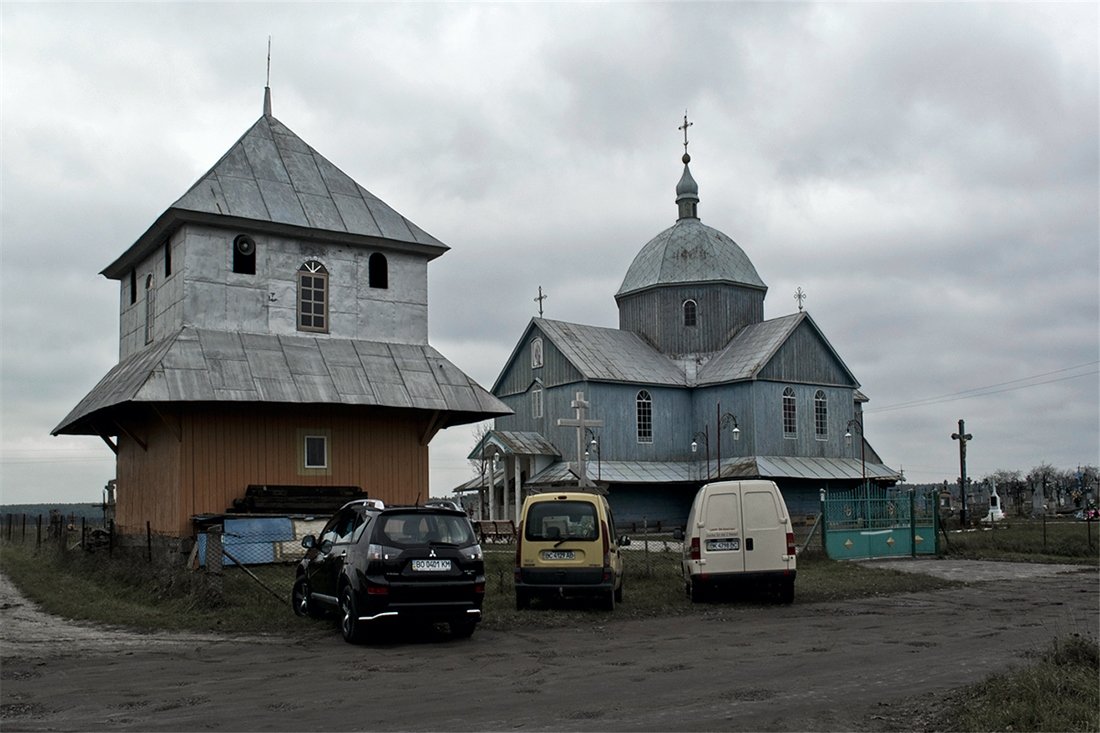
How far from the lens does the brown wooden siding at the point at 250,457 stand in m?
21.8

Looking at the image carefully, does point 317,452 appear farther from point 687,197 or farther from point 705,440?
point 687,197

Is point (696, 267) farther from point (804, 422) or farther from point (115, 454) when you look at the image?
point (115, 454)

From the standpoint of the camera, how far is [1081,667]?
31.2ft

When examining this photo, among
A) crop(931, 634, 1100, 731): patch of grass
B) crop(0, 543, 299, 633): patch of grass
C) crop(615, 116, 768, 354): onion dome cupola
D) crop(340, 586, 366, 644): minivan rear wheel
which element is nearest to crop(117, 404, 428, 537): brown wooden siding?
crop(0, 543, 299, 633): patch of grass

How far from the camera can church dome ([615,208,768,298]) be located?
50.5m

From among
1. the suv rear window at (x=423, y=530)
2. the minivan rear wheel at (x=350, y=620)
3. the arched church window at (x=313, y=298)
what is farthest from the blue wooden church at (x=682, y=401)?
the minivan rear wheel at (x=350, y=620)

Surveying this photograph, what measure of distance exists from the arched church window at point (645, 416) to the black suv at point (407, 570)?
32.8m

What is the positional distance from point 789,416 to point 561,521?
31047 millimetres

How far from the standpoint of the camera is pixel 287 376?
22.5 metres

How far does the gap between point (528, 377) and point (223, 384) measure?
27.8 m

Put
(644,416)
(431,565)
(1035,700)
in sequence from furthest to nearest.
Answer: (644,416)
(431,565)
(1035,700)

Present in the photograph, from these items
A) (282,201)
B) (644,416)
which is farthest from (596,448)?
(282,201)

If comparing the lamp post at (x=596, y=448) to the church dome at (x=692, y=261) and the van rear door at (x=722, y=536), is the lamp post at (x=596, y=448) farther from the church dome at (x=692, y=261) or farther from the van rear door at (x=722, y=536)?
the van rear door at (x=722, y=536)

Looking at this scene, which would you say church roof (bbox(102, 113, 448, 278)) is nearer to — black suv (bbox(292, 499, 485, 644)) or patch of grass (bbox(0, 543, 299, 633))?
patch of grass (bbox(0, 543, 299, 633))
